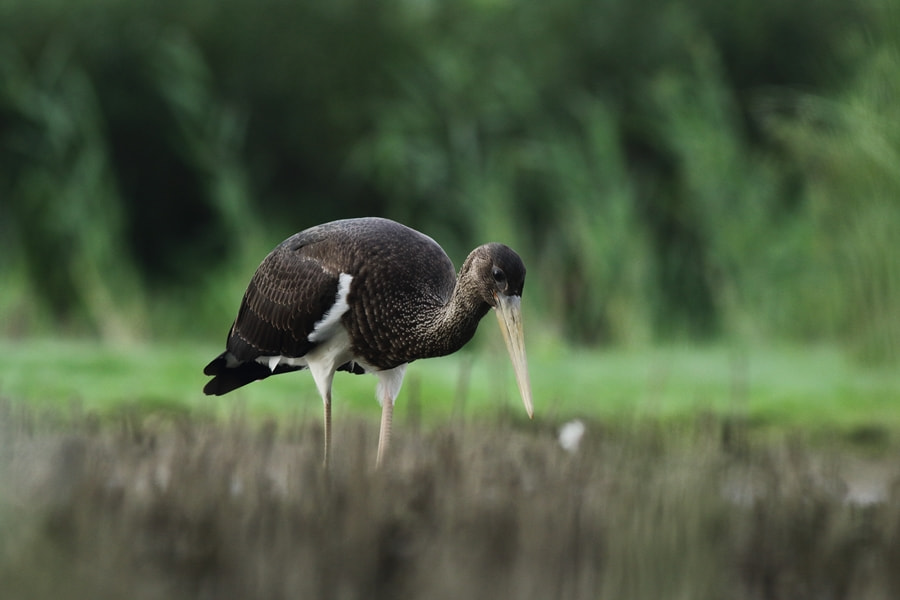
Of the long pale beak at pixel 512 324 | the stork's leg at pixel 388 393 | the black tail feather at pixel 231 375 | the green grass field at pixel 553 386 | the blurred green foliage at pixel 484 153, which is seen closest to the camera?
the long pale beak at pixel 512 324

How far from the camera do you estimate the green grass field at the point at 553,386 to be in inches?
244

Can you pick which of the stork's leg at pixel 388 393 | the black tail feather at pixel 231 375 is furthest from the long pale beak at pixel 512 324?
the black tail feather at pixel 231 375

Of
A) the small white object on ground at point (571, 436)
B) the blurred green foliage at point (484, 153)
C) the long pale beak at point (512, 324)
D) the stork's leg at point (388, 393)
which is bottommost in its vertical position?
the small white object on ground at point (571, 436)

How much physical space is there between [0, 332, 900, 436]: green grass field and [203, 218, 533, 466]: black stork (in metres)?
1.43

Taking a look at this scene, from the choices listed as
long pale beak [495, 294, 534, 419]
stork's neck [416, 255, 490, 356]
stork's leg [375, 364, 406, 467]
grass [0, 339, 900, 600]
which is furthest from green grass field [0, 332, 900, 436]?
grass [0, 339, 900, 600]

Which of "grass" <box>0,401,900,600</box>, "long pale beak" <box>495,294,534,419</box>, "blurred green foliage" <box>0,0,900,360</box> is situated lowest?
"grass" <box>0,401,900,600</box>

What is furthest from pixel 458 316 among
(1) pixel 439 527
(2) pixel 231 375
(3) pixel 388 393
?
(1) pixel 439 527

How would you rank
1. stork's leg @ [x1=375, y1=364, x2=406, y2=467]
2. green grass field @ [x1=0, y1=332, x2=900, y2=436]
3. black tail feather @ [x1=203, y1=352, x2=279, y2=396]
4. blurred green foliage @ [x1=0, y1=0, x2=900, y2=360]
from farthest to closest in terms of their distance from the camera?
blurred green foliage @ [x1=0, y1=0, x2=900, y2=360] < green grass field @ [x1=0, y1=332, x2=900, y2=436] < black tail feather @ [x1=203, y1=352, x2=279, y2=396] < stork's leg @ [x1=375, y1=364, x2=406, y2=467]

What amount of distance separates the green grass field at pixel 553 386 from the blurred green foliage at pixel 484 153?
51cm

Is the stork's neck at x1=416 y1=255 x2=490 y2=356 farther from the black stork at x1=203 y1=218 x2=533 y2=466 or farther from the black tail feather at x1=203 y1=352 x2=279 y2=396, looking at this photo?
the black tail feather at x1=203 y1=352 x2=279 y2=396

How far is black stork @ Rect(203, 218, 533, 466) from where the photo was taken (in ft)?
12.4

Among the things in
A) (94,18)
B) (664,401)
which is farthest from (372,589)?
(94,18)

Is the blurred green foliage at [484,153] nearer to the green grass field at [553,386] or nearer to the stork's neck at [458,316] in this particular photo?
the green grass field at [553,386]

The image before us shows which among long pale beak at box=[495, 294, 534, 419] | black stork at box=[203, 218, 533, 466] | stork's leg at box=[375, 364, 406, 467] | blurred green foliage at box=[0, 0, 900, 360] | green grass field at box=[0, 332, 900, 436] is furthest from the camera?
blurred green foliage at box=[0, 0, 900, 360]
